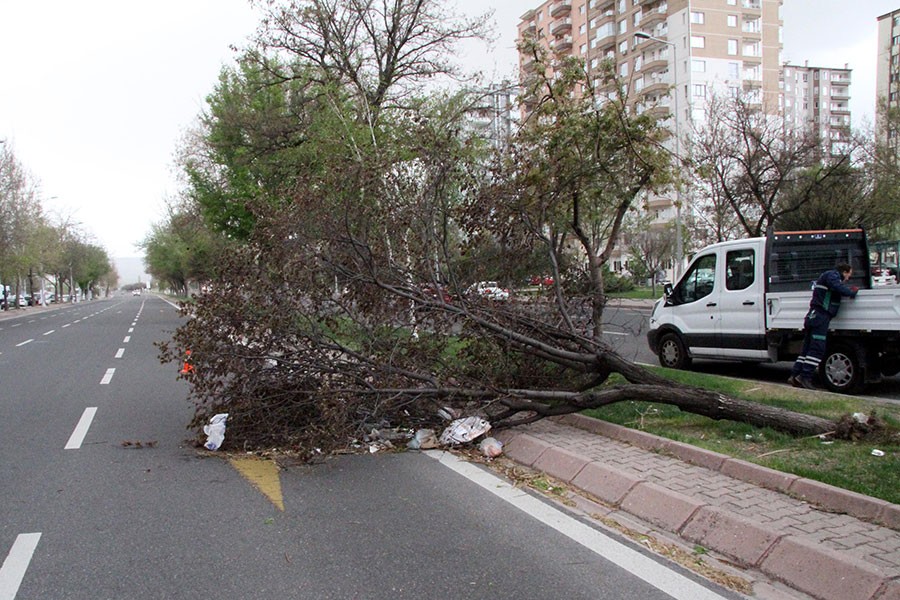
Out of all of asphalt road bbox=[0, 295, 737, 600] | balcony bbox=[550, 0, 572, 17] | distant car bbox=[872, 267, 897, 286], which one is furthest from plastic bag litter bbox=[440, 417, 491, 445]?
balcony bbox=[550, 0, 572, 17]

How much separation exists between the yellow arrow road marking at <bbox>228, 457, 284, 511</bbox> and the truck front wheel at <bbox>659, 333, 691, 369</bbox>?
7546 millimetres

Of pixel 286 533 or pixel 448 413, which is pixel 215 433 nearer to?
pixel 448 413

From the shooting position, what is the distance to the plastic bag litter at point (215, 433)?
275 inches

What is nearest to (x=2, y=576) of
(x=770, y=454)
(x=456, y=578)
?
(x=456, y=578)

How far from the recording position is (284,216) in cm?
725

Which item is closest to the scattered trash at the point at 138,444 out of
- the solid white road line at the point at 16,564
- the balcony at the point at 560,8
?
the solid white road line at the point at 16,564

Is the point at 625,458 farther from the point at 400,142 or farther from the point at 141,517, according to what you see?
the point at 400,142

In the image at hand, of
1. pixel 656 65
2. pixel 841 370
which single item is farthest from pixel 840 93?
pixel 841 370

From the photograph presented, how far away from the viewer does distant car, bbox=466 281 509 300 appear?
7866 mm

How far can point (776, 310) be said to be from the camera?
9961mm

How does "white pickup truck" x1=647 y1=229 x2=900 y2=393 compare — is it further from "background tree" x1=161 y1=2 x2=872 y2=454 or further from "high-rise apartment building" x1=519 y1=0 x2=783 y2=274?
"high-rise apartment building" x1=519 y1=0 x2=783 y2=274

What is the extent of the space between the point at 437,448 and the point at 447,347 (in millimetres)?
1212

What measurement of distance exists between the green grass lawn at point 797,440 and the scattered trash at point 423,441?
1.71 m

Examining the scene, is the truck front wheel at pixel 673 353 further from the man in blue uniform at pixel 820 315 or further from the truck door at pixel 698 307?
the man in blue uniform at pixel 820 315
